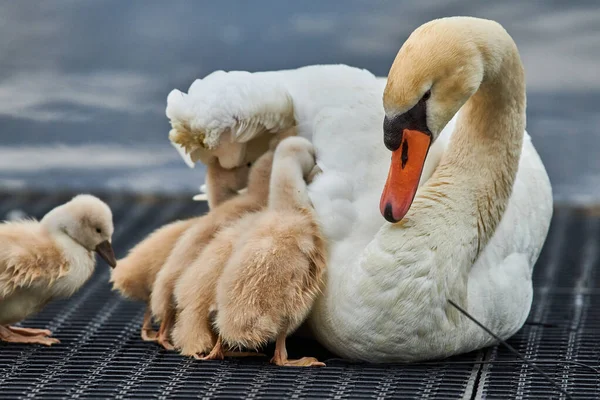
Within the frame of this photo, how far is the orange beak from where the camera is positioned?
355cm

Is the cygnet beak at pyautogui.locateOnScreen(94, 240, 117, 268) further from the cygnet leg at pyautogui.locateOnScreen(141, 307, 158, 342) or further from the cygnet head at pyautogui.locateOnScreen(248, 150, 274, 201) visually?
the cygnet head at pyautogui.locateOnScreen(248, 150, 274, 201)

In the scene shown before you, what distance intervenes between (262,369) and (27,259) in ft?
2.96

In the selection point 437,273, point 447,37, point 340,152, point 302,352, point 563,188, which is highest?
point 447,37

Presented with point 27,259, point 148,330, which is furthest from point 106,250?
point 27,259

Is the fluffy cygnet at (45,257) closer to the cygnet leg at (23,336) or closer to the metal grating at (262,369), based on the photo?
the cygnet leg at (23,336)

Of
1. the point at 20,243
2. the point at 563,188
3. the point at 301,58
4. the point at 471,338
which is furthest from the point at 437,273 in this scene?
the point at 301,58

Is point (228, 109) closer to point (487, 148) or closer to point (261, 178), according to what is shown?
point (261, 178)

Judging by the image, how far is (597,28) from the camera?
8594 mm

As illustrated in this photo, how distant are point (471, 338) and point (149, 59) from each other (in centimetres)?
529

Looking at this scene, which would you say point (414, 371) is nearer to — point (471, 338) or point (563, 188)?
point (471, 338)

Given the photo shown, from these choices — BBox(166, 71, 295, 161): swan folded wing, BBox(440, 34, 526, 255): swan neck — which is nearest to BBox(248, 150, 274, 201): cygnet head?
BBox(166, 71, 295, 161): swan folded wing

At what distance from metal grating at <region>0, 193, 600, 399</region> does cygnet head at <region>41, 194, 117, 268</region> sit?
0.37 meters

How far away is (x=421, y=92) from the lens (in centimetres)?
348

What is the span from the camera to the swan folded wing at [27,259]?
4.01 meters
